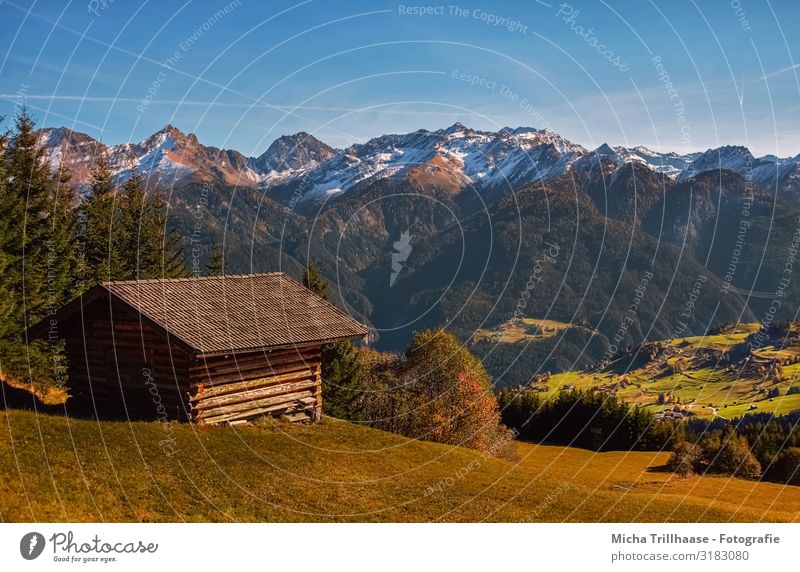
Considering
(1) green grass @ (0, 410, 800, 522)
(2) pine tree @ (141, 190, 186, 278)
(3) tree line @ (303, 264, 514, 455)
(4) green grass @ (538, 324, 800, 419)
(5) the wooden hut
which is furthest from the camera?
(4) green grass @ (538, 324, 800, 419)

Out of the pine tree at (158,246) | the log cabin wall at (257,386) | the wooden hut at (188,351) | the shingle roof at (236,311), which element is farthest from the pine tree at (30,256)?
the log cabin wall at (257,386)

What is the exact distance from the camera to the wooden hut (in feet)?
102

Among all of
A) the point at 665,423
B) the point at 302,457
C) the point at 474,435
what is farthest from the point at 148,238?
the point at 665,423

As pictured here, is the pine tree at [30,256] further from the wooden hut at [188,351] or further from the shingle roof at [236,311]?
the shingle roof at [236,311]

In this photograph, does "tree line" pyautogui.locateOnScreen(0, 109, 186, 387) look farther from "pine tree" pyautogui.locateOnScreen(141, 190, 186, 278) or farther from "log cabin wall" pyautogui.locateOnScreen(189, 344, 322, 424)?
"log cabin wall" pyautogui.locateOnScreen(189, 344, 322, 424)

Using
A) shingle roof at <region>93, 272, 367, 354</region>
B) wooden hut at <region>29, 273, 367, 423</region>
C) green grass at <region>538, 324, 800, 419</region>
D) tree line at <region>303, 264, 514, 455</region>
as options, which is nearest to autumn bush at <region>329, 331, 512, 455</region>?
tree line at <region>303, 264, 514, 455</region>

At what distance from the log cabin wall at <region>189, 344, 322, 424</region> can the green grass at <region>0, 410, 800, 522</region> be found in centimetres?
94

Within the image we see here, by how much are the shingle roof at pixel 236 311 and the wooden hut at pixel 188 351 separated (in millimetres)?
54

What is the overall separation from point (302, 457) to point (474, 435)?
2906 centimetres

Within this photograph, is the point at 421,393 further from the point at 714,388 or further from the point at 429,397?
the point at 714,388

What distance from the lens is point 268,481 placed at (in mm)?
25672

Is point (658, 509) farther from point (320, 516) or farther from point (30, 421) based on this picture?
point (30, 421)

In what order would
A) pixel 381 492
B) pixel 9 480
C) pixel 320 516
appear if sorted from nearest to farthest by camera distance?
pixel 9 480 < pixel 320 516 < pixel 381 492

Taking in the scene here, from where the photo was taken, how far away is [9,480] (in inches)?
830
